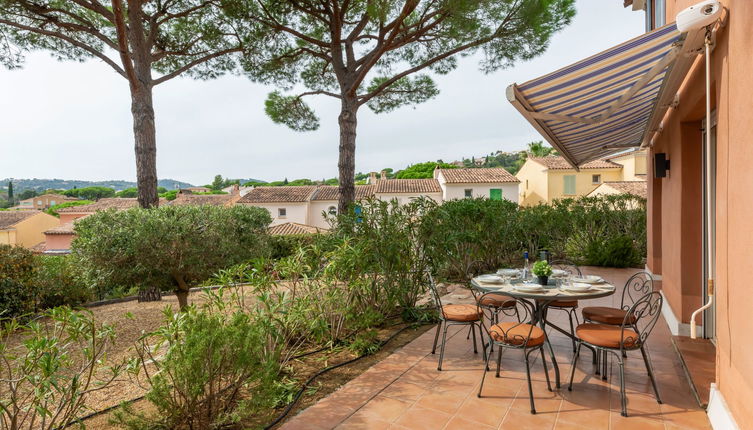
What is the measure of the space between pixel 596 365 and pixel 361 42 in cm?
1076

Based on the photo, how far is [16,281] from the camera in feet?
29.0

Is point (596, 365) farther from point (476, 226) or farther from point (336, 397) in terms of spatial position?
point (476, 226)

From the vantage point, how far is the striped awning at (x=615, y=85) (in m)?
3.66

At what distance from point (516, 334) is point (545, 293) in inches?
27.4

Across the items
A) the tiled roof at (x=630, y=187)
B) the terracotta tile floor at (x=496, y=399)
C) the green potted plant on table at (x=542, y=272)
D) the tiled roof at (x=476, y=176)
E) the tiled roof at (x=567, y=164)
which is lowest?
the terracotta tile floor at (x=496, y=399)

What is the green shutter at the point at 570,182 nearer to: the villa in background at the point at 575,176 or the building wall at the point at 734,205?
the villa in background at the point at 575,176

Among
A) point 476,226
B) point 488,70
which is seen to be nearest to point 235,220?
point 476,226

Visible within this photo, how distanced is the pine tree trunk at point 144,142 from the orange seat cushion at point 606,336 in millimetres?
10366

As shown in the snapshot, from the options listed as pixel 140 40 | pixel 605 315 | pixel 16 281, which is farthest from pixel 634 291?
pixel 16 281

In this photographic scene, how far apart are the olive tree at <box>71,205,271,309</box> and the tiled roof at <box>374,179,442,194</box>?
3062cm

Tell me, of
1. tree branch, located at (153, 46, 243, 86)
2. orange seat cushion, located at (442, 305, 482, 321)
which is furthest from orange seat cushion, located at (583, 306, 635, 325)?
tree branch, located at (153, 46, 243, 86)

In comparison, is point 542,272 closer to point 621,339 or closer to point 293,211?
point 621,339

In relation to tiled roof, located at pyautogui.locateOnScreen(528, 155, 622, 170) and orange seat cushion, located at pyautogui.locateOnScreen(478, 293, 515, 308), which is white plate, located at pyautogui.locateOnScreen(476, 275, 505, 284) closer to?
orange seat cushion, located at pyautogui.locateOnScreen(478, 293, 515, 308)

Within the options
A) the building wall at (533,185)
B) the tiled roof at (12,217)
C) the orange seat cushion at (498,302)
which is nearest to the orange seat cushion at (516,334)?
the orange seat cushion at (498,302)
